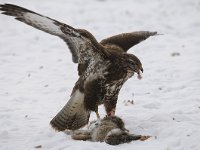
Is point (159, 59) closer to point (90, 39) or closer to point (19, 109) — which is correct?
point (19, 109)

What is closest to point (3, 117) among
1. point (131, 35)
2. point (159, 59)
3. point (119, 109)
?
point (119, 109)

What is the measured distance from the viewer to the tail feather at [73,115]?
5809 millimetres

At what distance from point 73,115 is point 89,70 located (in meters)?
0.68

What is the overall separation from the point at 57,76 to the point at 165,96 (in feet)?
8.35

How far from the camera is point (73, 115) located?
5.88 m

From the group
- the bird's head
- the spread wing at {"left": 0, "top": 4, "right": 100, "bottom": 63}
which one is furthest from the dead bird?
the spread wing at {"left": 0, "top": 4, "right": 100, "bottom": 63}

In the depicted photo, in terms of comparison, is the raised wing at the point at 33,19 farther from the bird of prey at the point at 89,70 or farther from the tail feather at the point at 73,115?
the tail feather at the point at 73,115

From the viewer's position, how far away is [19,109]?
6992 mm

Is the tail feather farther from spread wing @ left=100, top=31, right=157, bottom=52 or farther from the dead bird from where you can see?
spread wing @ left=100, top=31, right=157, bottom=52

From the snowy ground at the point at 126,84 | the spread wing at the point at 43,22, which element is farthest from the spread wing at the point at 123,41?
the snowy ground at the point at 126,84

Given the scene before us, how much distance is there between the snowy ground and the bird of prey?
385 millimetres

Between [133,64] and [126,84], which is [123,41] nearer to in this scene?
[133,64]

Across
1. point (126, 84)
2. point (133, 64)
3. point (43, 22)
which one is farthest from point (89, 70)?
point (126, 84)

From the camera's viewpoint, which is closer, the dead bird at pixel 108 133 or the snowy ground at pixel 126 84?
the dead bird at pixel 108 133
